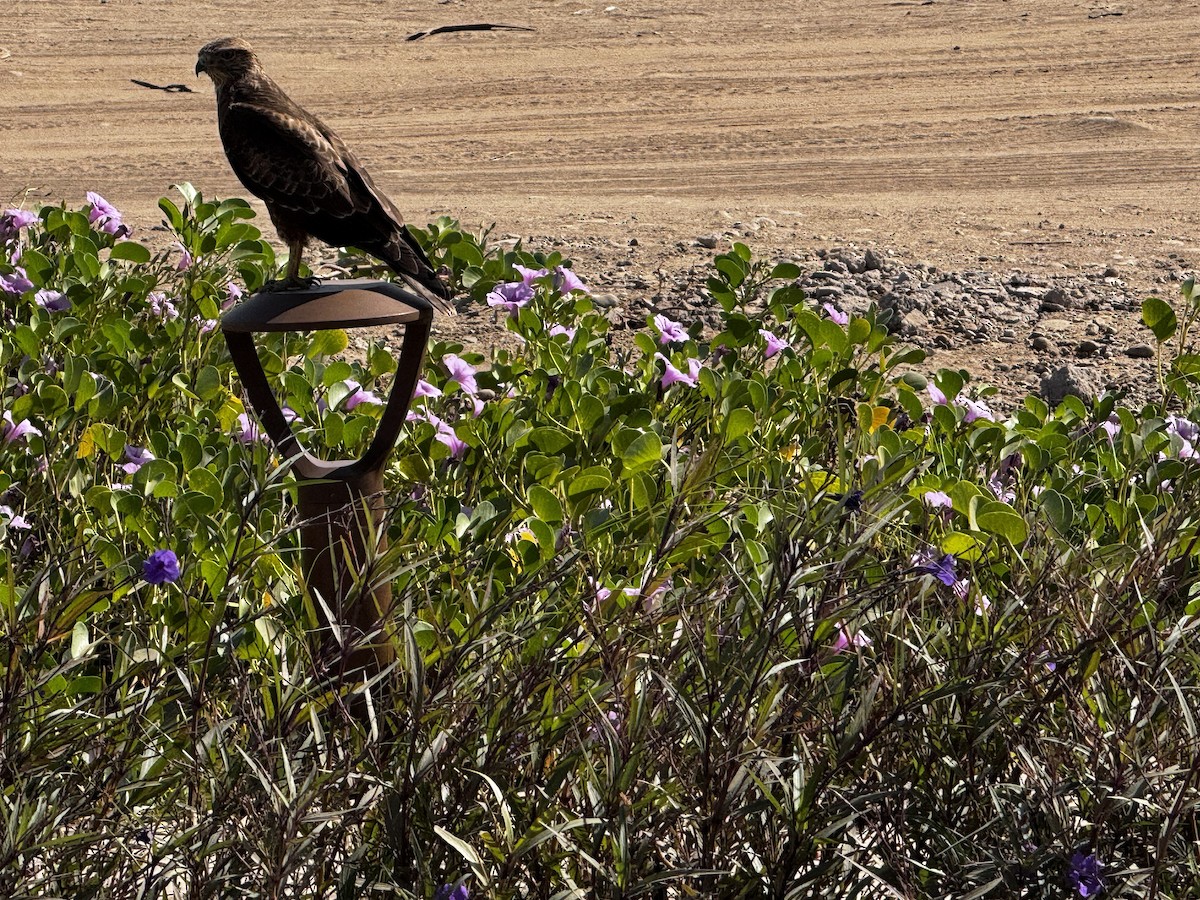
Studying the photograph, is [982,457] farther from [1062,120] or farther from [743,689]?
[1062,120]

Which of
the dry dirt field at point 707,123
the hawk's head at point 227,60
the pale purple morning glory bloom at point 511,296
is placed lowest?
the dry dirt field at point 707,123

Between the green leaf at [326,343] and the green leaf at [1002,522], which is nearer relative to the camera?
the green leaf at [1002,522]

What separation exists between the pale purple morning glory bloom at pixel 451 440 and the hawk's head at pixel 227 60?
36.2 inches

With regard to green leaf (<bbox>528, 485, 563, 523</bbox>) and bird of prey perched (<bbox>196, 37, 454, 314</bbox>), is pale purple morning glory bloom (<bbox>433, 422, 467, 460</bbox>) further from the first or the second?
bird of prey perched (<bbox>196, 37, 454, 314</bbox>)

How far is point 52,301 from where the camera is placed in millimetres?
4426

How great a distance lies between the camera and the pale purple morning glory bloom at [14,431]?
340cm

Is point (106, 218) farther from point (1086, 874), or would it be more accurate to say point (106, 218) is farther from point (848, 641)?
point (1086, 874)

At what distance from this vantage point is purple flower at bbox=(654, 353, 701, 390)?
385cm

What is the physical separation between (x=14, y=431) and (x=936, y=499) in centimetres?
218

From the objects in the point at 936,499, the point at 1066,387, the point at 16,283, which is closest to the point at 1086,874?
the point at 936,499

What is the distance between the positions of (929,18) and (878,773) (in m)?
14.0

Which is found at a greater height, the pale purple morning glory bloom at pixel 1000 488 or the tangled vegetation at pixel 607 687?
the tangled vegetation at pixel 607 687

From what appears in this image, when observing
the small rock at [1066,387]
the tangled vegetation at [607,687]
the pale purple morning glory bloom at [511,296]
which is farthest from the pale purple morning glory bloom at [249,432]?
the small rock at [1066,387]

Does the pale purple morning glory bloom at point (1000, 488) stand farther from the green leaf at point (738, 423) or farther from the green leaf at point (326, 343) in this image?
the green leaf at point (326, 343)
